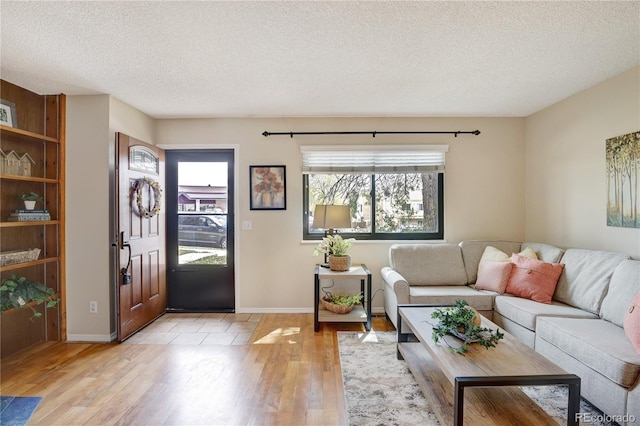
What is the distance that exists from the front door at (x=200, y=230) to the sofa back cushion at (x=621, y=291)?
3.63m

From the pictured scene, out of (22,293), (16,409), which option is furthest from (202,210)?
(16,409)

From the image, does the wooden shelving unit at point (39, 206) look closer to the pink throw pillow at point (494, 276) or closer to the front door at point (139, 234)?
the front door at point (139, 234)

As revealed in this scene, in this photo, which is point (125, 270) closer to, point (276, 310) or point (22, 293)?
point (22, 293)

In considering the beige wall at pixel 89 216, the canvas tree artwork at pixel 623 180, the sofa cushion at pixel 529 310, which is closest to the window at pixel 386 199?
the sofa cushion at pixel 529 310

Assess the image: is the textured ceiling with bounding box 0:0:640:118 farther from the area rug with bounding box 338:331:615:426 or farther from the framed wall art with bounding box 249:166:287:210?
the area rug with bounding box 338:331:615:426

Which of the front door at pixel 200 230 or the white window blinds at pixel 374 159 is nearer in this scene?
the white window blinds at pixel 374 159

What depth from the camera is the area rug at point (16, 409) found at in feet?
6.54

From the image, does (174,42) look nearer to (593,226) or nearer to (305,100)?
(305,100)

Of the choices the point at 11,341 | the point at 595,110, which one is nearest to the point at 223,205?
the point at 11,341

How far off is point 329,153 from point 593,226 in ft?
9.02

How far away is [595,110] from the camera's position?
3012 mm

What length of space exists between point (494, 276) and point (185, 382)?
2941 mm

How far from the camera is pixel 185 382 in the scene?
2422mm

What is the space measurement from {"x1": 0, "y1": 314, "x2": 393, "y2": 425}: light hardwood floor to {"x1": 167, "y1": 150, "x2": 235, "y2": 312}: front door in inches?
40.3
